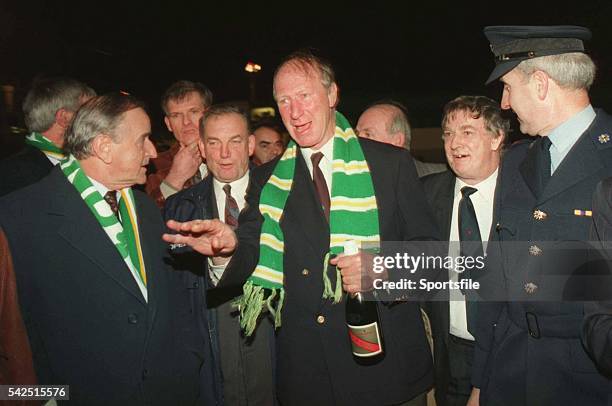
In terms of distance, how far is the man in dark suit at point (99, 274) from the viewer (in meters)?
2.32

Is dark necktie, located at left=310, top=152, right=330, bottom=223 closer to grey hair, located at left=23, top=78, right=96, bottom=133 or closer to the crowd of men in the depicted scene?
the crowd of men

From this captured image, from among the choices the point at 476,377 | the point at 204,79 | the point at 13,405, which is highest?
the point at 204,79

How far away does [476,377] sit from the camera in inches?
105

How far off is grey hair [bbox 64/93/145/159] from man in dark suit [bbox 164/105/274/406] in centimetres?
80

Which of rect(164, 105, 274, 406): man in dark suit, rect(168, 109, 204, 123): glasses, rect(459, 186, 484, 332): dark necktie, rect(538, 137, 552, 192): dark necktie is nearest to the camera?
rect(538, 137, 552, 192): dark necktie

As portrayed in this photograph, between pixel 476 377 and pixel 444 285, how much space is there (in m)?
0.60

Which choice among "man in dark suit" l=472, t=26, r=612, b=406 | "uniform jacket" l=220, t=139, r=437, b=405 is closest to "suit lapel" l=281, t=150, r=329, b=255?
"uniform jacket" l=220, t=139, r=437, b=405

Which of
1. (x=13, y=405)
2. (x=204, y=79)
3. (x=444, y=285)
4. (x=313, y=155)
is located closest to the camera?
(x=13, y=405)

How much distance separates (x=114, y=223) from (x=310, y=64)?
1.44 meters

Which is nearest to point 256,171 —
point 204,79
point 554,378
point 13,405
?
point 13,405

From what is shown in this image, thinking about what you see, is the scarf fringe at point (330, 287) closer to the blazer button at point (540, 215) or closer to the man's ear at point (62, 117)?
the blazer button at point (540, 215)

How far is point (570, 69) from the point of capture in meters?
2.27

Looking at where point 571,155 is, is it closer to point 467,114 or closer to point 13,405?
point 467,114

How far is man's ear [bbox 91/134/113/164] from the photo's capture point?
2.60 m
